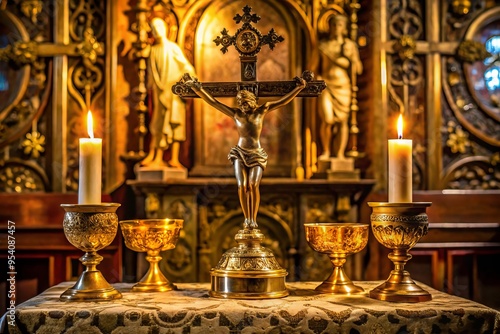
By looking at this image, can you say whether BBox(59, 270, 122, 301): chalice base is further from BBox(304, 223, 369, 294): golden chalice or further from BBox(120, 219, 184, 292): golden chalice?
BBox(304, 223, 369, 294): golden chalice

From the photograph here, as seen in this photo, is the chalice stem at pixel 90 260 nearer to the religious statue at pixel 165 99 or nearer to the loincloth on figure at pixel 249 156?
the loincloth on figure at pixel 249 156

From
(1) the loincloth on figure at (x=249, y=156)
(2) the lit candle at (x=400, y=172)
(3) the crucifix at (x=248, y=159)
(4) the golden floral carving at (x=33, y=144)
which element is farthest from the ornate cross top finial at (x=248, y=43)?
(4) the golden floral carving at (x=33, y=144)

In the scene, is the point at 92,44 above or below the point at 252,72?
above

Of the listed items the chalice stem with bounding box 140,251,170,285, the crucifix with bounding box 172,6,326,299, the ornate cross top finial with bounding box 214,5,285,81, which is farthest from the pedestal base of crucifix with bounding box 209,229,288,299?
the ornate cross top finial with bounding box 214,5,285,81

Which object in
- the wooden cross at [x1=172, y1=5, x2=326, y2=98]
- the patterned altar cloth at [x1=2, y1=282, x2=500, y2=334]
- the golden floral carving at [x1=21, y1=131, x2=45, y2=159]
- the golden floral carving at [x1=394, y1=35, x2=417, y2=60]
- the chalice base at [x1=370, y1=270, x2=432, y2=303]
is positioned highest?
the golden floral carving at [x1=394, y1=35, x2=417, y2=60]

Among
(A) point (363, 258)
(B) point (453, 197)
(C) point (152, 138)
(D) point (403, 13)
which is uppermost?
(D) point (403, 13)

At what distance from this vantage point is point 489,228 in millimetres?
4312

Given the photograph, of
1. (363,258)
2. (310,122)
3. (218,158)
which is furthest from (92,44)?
(363,258)

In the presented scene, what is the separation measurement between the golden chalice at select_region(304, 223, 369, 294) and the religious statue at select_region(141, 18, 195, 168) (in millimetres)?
2305

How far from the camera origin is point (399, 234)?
77.6 inches

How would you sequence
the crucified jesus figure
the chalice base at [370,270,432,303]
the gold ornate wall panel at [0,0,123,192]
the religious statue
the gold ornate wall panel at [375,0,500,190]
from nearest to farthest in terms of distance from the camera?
the chalice base at [370,270,432,303] → the crucified jesus figure → the religious statue → the gold ornate wall panel at [0,0,123,192] → the gold ornate wall panel at [375,0,500,190]

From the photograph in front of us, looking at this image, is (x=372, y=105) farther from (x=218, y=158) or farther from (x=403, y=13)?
(x=218, y=158)

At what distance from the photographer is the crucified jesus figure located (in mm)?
2037

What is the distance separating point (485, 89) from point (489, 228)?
915 millimetres
